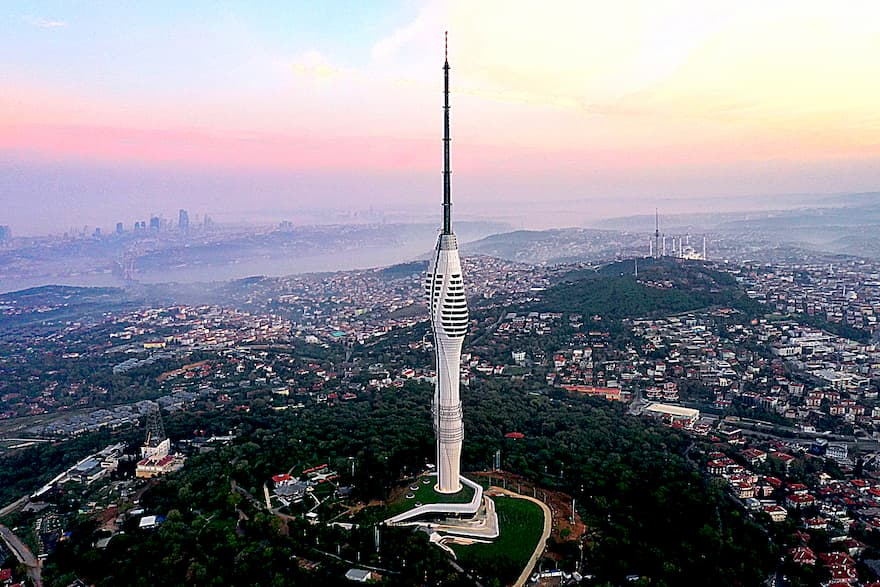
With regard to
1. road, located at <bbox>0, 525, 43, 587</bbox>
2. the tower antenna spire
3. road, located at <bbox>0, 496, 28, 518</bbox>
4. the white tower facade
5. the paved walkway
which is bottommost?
road, located at <bbox>0, 496, 28, 518</bbox>

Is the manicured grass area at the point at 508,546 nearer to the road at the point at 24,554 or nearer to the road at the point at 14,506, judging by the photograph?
the road at the point at 24,554

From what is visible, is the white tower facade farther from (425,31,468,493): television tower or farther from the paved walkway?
the paved walkway

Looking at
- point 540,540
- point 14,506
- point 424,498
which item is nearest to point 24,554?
point 14,506

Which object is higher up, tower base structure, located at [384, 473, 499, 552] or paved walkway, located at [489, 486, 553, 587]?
tower base structure, located at [384, 473, 499, 552]

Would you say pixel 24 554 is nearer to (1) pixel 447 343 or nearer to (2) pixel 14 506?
(2) pixel 14 506

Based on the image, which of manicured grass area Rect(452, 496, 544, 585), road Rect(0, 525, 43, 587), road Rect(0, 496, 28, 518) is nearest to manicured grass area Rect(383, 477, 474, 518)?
manicured grass area Rect(452, 496, 544, 585)

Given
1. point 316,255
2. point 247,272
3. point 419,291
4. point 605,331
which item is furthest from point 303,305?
point 316,255

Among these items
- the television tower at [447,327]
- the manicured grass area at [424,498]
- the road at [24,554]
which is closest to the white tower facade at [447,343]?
the television tower at [447,327]

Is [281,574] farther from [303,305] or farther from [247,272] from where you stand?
[247,272]
